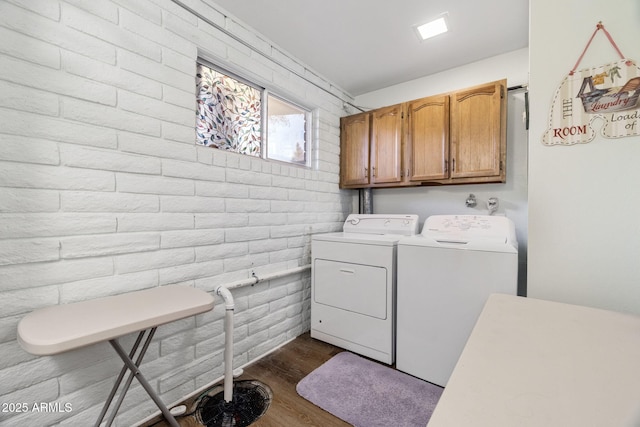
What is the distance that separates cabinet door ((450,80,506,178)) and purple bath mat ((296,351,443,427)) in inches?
65.9

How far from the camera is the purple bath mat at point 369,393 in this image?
149 centimetres

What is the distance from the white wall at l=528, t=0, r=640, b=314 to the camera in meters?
1.00

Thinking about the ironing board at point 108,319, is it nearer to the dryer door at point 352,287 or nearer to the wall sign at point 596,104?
the dryer door at point 352,287

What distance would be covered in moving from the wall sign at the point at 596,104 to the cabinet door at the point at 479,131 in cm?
100

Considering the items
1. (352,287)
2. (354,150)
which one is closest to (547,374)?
(352,287)

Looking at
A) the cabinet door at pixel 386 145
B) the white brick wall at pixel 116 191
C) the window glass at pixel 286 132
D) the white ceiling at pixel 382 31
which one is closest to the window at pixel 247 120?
the window glass at pixel 286 132

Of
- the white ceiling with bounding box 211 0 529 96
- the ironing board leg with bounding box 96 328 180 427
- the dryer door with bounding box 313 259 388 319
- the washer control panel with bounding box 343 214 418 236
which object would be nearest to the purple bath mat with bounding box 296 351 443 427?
the dryer door with bounding box 313 259 388 319

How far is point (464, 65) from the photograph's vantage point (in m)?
2.43

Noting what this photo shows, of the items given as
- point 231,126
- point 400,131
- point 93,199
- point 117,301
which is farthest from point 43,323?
point 400,131

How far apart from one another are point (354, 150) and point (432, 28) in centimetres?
123

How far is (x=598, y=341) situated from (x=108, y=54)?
223 centimetres

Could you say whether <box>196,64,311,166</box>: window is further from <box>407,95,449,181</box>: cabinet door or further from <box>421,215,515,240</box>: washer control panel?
<box>421,215,515,240</box>: washer control panel

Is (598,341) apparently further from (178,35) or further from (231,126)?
(178,35)

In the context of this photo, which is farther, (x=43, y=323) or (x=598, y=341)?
(x=43, y=323)
